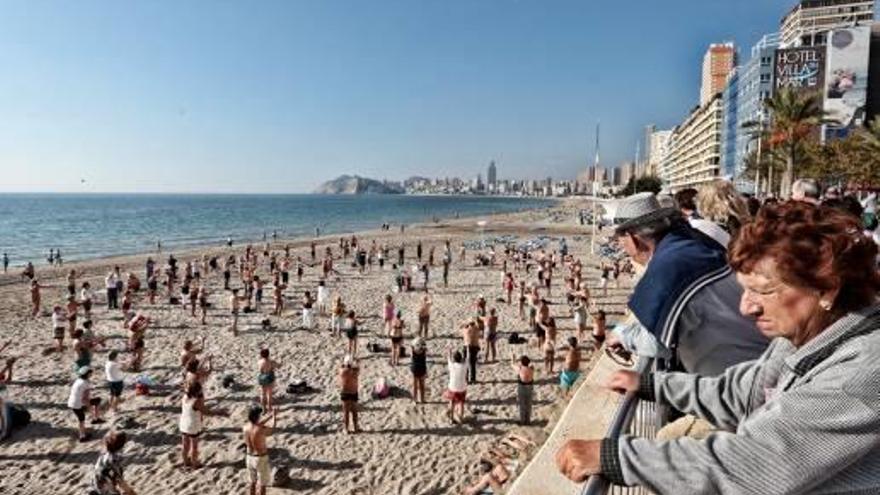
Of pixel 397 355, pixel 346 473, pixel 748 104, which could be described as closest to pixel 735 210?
pixel 346 473

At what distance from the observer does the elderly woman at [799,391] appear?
1300mm

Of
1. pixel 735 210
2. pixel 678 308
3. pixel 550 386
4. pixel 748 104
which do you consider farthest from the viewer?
pixel 748 104

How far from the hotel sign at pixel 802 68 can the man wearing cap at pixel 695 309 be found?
237ft

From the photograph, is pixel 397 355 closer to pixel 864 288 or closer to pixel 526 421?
pixel 526 421

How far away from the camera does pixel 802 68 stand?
65812 mm

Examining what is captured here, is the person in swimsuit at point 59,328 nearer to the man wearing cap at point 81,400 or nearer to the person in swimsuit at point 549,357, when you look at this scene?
the man wearing cap at point 81,400

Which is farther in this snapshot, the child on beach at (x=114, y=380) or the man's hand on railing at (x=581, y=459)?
the child on beach at (x=114, y=380)

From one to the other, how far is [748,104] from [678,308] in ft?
277

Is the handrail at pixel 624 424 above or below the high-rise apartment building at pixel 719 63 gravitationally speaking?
below

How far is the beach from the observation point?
1029 cm

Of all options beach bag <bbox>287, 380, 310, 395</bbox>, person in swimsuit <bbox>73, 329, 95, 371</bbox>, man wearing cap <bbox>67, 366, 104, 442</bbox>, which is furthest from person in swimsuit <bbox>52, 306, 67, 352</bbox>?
beach bag <bbox>287, 380, 310, 395</bbox>

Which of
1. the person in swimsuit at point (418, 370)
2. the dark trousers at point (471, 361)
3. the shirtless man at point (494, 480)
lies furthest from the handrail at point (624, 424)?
the dark trousers at point (471, 361)

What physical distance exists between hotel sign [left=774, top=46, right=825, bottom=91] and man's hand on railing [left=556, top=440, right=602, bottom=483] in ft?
241

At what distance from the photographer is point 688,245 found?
278 cm
